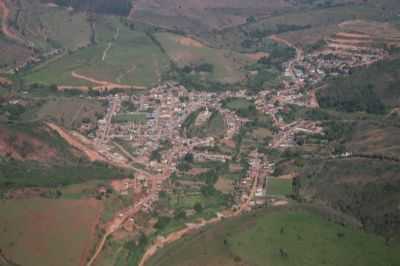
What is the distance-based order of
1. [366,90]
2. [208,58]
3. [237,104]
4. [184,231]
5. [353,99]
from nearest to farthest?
[184,231]
[353,99]
[366,90]
[237,104]
[208,58]

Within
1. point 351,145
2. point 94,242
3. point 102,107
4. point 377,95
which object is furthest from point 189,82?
point 94,242

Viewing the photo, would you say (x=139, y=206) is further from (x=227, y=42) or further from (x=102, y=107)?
(x=227, y=42)

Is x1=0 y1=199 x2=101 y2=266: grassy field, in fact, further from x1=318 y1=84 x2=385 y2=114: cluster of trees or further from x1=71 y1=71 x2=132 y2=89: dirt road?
x1=318 y1=84 x2=385 y2=114: cluster of trees

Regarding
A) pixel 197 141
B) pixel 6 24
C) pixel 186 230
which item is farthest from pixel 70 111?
pixel 6 24

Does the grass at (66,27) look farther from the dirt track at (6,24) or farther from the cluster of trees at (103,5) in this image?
the dirt track at (6,24)

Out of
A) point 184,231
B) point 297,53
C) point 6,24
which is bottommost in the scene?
point 184,231

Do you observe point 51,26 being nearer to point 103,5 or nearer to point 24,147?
point 103,5

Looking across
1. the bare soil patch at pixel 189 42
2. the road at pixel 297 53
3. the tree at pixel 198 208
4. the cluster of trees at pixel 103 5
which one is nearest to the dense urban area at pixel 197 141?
the tree at pixel 198 208
